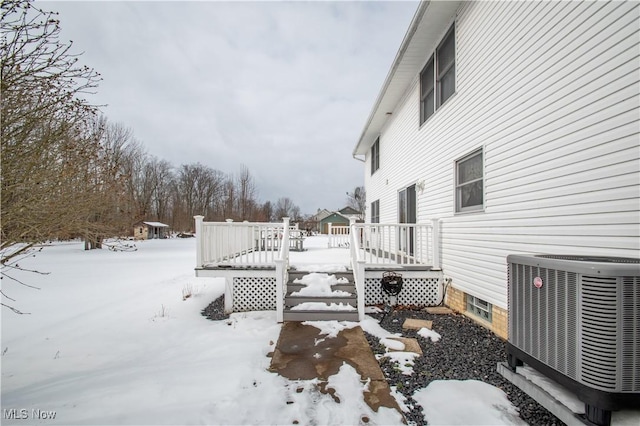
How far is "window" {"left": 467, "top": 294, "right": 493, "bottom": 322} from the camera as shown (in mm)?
4262

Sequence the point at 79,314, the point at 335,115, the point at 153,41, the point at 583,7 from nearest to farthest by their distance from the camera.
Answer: the point at 583,7
the point at 79,314
the point at 153,41
the point at 335,115

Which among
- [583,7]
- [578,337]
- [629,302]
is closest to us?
[629,302]

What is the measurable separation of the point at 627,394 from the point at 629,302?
61 centimetres

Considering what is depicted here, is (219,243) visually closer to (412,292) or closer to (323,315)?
(323,315)

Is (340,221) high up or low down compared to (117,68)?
down

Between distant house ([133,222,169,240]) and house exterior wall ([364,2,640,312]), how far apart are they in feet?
103

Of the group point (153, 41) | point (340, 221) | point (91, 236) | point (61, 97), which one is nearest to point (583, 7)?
point (61, 97)

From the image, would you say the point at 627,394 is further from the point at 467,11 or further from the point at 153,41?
the point at 153,41

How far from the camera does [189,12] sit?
6852 mm

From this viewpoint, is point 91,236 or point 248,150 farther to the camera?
point 248,150

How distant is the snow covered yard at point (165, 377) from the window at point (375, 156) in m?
7.64

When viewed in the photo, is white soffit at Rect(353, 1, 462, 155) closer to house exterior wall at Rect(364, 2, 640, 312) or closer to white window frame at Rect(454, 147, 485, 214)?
house exterior wall at Rect(364, 2, 640, 312)

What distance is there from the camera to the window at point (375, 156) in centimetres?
1102

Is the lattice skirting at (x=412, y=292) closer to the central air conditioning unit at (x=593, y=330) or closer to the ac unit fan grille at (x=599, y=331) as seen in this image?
the central air conditioning unit at (x=593, y=330)
